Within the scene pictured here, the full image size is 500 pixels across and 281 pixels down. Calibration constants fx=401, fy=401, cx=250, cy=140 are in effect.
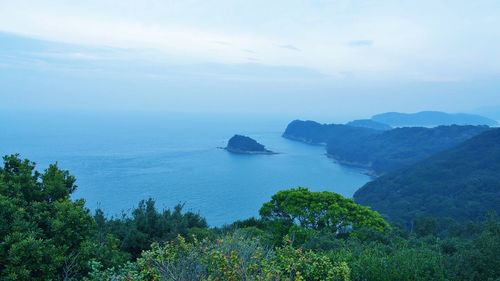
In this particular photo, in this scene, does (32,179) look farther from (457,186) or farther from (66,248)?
(457,186)

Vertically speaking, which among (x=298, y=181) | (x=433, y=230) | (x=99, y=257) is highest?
(x=99, y=257)

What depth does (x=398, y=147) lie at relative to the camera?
8156 cm

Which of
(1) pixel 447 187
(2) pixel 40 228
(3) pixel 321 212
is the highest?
(2) pixel 40 228

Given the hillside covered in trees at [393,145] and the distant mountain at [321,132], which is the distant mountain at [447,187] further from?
the distant mountain at [321,132]

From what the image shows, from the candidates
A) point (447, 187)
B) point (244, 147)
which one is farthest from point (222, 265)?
point (244, 147)

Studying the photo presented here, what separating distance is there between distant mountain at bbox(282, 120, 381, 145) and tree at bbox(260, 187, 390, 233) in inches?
3394

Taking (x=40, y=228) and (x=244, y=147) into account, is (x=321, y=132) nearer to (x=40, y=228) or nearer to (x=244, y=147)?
(x=244, y=147)

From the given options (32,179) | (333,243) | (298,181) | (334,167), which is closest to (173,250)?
Answer: (32,179)

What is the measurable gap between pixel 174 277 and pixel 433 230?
740 inches

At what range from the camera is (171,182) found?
5394cm

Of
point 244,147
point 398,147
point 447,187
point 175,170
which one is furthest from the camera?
point 244,147

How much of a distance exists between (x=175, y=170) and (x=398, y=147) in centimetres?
4619

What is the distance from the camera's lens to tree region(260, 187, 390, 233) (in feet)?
49.5

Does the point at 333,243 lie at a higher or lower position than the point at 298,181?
higher
